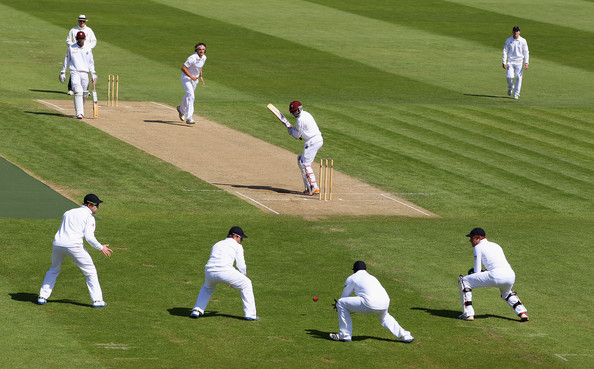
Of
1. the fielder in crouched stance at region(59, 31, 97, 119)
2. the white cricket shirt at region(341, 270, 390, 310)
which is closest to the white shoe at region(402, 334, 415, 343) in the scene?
the white cricket shirt at region(341, 270, 390, 310)

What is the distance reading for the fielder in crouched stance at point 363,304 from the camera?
54.6 feet

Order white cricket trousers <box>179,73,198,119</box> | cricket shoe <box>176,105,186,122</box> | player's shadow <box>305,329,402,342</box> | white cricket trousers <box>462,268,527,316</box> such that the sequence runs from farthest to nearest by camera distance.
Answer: cricket shoe <box>176,105,186,122</box> → white cricket trousers <box>179,73,198,119</box> → white cricket trousers <box>462,268,527,316</box> → player's shadow <box>305,329,402,342</box>

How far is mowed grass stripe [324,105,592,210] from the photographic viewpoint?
99.9ft

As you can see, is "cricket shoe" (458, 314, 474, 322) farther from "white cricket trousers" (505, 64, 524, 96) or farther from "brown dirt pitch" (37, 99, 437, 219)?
"white cricket trousers" (505, 64, 524, 96)

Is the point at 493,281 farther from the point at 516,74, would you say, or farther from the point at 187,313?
the point at 516,74

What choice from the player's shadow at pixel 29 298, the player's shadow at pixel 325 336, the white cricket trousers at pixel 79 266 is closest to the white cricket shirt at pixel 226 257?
the player's shadow at pixel 325 336

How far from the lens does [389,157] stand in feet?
106

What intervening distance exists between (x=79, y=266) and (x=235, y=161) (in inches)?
516

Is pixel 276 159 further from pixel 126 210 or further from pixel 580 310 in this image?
pixel 580 310

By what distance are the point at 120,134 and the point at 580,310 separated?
17.2 metres

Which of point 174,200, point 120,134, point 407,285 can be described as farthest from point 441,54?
point 407,285

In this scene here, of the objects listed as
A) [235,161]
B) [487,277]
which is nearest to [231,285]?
[487,277]

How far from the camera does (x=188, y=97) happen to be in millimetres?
33000

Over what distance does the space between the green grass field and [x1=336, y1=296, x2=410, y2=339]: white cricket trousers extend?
0.28 meters
